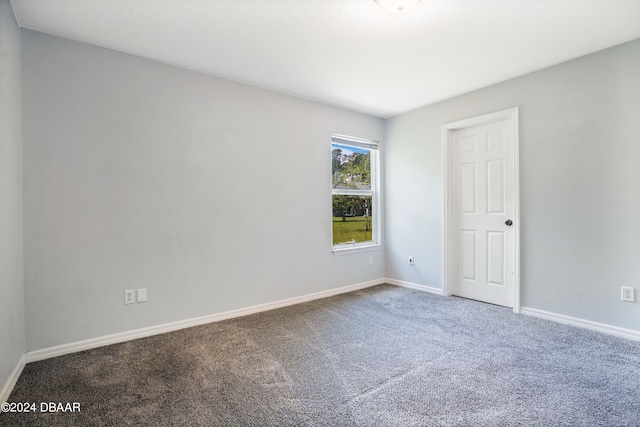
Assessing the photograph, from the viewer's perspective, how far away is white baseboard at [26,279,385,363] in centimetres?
234

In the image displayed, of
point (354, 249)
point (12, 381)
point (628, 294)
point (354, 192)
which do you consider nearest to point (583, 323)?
point (628, 294)

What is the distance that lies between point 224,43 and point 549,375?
3367 millimetres

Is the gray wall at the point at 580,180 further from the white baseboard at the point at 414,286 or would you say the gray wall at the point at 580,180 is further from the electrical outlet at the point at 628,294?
the white baseboard at the point at 414,286

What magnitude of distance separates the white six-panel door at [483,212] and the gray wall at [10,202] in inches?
159

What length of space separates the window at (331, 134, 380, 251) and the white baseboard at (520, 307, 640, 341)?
205 cm

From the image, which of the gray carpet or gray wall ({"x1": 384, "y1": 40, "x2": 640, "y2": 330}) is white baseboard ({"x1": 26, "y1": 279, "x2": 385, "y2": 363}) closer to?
the gray carpet

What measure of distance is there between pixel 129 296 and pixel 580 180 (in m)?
4.10

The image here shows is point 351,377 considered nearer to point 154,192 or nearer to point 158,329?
point 158,329

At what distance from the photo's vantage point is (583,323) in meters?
2.83

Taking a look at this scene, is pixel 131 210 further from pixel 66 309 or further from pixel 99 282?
pixel 66 309

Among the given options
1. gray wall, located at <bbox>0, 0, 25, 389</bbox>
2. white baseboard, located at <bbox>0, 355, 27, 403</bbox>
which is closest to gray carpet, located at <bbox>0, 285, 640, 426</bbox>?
white baseboard, located at <bbox>0, 355, 27, 403</bbox>

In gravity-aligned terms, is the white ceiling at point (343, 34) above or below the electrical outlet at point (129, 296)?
Answer: above

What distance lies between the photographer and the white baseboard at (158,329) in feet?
7.67

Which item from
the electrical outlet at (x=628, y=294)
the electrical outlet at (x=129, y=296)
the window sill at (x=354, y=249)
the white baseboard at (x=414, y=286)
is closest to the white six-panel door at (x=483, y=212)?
the white baseboard at (x=414, y=286)
